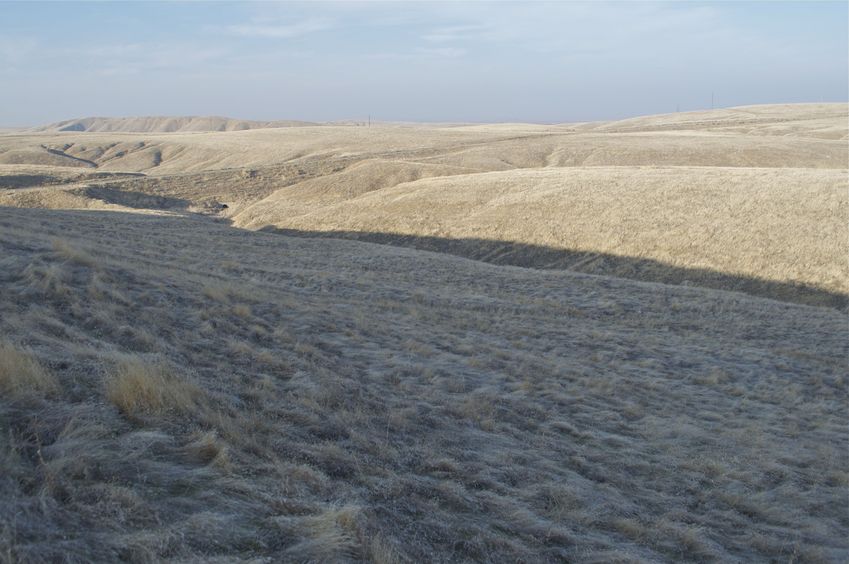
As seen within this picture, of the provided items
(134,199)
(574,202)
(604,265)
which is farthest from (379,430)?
(134,199)

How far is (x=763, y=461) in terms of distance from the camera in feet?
28.6

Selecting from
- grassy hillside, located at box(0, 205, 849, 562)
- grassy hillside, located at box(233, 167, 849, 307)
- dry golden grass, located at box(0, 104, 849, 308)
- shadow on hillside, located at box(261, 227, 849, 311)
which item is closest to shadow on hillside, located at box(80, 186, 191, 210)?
dry golden grass, located at box(0, 104, 849, 308)

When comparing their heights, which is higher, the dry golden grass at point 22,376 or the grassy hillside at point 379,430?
the dry golden grass at point 22,376

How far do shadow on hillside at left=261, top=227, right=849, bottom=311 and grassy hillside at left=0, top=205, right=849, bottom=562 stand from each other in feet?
30.7

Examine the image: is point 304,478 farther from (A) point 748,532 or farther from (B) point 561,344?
(B) point 561,344

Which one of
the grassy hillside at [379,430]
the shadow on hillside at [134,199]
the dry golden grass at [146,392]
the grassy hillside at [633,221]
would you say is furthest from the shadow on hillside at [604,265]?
the dry golden grass at [146,392]

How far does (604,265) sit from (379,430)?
23839 mm

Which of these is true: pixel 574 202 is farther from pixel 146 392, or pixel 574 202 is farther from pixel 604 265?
pixel 146 392

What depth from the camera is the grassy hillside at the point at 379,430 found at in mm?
4375

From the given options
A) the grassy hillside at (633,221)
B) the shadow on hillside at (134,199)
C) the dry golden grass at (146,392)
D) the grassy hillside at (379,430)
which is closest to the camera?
the grassy hillside at (379,430)

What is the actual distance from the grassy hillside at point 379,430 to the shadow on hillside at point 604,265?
30.7 feet

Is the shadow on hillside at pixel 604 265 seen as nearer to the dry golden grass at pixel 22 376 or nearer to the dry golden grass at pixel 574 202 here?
the dry golden grass at pixel 574 202

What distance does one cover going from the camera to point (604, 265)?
95.0 ft

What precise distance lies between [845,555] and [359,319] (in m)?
8.69
